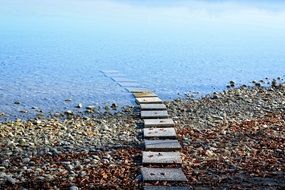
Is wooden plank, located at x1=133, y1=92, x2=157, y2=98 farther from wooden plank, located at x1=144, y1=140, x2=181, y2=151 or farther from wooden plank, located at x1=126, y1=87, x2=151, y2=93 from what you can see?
wooden plank, located at x1=144, y1=140, x2=181, y2=151

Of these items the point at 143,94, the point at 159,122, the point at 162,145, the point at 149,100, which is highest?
the point at 162,145

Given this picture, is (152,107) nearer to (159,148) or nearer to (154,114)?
(154,114)

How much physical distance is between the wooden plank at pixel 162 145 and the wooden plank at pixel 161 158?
1.04 ft

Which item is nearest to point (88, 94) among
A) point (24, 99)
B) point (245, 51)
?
point (24, 99)

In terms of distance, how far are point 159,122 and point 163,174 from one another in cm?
363

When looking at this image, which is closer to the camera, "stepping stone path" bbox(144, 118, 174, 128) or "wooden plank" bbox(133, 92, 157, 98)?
"stepping stone path" bbox(144, 118, 174, 128)

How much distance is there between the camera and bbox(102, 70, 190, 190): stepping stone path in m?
7.00

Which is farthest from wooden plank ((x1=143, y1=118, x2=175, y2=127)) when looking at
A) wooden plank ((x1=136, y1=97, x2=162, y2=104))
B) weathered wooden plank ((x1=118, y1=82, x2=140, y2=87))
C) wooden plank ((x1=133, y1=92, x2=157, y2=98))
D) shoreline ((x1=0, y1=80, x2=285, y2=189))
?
weathered wooden plank ((x1=118, y1=82, x2=140, y2=87))

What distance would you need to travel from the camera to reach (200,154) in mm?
8414

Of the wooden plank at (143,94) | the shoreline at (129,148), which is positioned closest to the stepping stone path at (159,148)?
the shoreline at (129,148)

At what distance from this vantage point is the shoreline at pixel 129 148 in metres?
7.06

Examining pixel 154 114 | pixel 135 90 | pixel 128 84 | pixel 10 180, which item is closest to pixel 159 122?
pixel 154 114

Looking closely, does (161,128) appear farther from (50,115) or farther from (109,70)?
(109,70)

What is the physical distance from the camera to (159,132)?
9.69 metres
